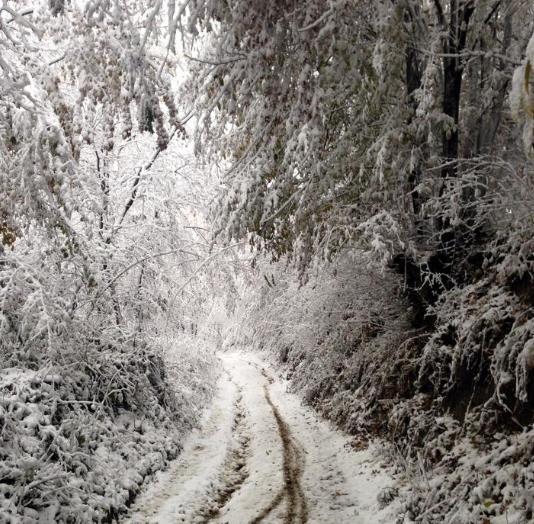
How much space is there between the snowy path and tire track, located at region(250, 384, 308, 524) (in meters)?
0.02

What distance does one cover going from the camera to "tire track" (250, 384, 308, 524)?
23.4ft

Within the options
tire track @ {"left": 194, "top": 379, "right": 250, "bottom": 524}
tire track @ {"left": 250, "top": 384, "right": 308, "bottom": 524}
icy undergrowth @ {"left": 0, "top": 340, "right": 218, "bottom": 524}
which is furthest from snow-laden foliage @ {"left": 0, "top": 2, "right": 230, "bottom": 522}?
tire track @ {"left": 250, "top": 384, "right": 308, "bottom": 524}

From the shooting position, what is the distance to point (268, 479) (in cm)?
870

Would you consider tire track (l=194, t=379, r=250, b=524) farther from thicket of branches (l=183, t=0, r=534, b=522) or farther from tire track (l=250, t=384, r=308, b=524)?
thicket of branches (l=183, t=0, r=534, b=522)

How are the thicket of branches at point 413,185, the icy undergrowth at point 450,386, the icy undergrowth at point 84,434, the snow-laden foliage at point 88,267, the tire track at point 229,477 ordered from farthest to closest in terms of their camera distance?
the tire track at point 229,477 < the icy undergrowth at point 84,434 < the thicket of branches at point 413,185 < the icy undergrowth at point 450,386 < the snow-laden foliage at point 88,267

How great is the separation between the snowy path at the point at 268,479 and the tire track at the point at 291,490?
2 centimetres

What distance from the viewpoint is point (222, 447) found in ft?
36.3

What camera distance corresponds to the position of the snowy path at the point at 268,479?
7301 millimetres

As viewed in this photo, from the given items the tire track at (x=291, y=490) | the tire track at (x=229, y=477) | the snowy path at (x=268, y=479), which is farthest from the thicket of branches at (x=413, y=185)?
the tire track at (x=229, y=477)

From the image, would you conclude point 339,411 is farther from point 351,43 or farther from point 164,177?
point 351,43

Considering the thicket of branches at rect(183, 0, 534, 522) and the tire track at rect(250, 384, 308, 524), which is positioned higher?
the thicket of branches at rect(183, 0, 534, 522)

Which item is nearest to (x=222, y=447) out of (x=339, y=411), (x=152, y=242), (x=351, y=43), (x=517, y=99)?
(x=339, y=411)

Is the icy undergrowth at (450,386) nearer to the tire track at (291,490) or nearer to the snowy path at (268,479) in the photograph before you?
the snowy path at (268,479)

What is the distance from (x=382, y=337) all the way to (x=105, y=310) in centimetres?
636
